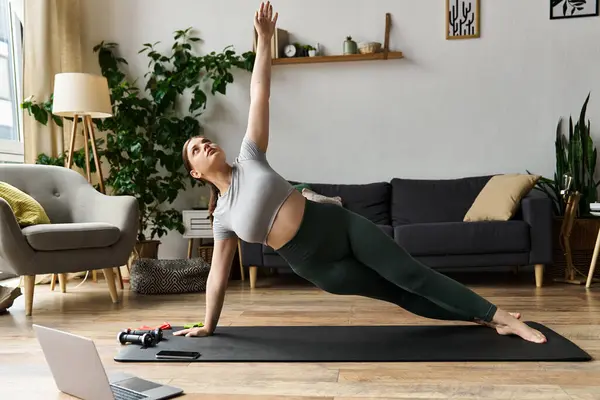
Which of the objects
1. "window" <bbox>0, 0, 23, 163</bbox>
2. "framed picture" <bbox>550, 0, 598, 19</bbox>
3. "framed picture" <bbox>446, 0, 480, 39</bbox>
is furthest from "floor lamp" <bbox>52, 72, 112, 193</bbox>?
"framed picture" <bbox>550, 0, 598, 19</bbox>

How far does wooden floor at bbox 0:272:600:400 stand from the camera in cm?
191

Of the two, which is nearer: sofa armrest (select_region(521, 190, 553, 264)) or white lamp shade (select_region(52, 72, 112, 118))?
sofa armrest (select_region(521, 190, 553, 264))

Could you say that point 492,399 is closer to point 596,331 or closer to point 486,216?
point 596,331

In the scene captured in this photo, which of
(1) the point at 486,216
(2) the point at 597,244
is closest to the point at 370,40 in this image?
(1) the point at 486,216

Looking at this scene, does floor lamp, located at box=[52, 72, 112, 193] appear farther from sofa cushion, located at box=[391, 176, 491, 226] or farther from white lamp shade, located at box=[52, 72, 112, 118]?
sofa cushion, located at box=[391, 176, 491, 226]

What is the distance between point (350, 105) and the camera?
16.6 feet

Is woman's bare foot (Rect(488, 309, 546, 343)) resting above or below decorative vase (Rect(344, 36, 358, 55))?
below

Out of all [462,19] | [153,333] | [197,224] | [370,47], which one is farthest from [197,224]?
[462,19]

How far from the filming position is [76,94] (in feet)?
13.9

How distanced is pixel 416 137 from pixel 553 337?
2742 mm

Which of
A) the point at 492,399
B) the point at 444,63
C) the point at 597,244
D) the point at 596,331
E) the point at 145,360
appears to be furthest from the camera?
the point at 444,63

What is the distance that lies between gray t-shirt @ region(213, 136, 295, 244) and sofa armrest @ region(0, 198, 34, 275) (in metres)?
1.37

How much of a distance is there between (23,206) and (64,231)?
14.7 inches

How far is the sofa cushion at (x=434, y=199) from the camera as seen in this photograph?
14.8 feet
